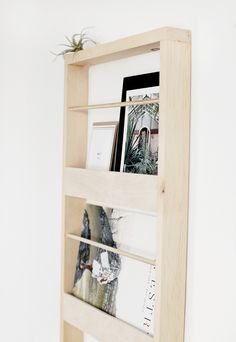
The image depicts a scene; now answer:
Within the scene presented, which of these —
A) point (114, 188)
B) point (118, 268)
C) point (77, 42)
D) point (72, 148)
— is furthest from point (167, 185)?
point (77, 42)

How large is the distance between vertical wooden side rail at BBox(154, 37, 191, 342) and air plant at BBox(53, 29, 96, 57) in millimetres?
488

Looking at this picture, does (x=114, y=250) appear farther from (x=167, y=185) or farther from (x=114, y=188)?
(x=167, y=185)

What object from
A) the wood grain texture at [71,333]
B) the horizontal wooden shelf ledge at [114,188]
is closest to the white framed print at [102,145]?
the horizontal wooden shelf ledge at [114,188]

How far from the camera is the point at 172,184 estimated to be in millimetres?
1309

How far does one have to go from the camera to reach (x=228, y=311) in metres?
1.23

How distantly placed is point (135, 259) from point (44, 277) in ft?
A: 2.17

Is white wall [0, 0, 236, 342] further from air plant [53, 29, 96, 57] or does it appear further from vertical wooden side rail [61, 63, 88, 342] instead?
vertical wooden side rail [61, 63, 88, 342]

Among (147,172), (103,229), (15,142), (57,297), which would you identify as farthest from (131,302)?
(15,142)

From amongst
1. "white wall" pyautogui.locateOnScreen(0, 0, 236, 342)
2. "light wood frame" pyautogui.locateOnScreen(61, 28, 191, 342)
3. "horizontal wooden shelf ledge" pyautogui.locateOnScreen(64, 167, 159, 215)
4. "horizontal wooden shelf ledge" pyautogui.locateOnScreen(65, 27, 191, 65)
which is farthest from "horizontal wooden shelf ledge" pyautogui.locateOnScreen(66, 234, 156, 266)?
"horizontal wooden shelf ledge" pyautogui.locateOnScreen(65, 27, 191, 65)

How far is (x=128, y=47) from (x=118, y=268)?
0.69 meters

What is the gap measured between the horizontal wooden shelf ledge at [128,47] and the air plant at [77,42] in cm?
2

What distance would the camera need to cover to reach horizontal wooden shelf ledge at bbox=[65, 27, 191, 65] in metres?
1.28

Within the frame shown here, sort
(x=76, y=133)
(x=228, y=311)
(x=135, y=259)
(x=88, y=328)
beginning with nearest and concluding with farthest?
(x=228, y=311) → (x=135, y=259) → (x=88, y=328) → (x=76, y=133)

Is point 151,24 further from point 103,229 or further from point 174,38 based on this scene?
point 103,229
